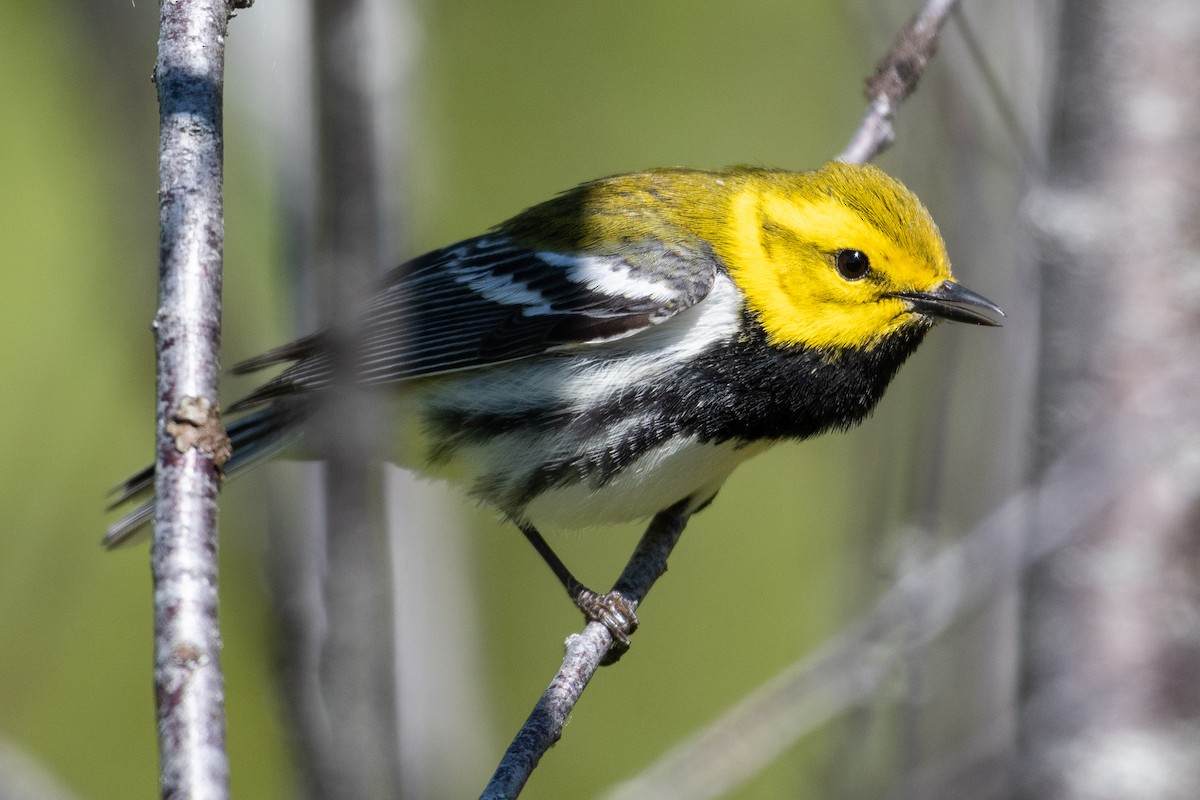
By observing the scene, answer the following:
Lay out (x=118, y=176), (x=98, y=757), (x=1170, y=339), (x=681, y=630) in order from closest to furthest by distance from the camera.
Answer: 1. (x=118, y=176)
2. (x=1170, y=339)
3. (x=98, y=757)
4. (x=681, y=630)

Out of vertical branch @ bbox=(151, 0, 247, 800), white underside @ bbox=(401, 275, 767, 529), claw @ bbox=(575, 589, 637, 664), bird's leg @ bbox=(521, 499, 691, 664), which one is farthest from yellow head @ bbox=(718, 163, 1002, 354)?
vertical branch @ bbox=(151, 0, 247, 800)

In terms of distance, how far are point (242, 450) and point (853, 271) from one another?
1807 millimetres

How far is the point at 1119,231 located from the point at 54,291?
3.97 metres

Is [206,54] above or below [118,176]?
below

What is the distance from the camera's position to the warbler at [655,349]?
2973 millimetres

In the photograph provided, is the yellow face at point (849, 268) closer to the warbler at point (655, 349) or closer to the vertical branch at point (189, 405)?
the warbler at point (655, 349)

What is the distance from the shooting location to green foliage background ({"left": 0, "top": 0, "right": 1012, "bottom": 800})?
257 centimetres

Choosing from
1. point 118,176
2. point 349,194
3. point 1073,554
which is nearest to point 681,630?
point 1073,554

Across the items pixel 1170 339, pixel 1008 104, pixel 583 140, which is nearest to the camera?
pixel 1170 339

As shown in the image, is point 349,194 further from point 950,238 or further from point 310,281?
point 950,238

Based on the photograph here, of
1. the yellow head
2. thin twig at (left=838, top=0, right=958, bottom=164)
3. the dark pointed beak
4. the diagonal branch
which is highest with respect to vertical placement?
thin twig at (left=838, top=0, right=958, bottom=164)

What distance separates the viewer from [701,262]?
10.3ft

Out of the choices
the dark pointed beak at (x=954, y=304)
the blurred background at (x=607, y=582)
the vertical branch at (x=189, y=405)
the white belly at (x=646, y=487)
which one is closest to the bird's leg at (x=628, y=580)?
the white belly at (x=646, y=487)

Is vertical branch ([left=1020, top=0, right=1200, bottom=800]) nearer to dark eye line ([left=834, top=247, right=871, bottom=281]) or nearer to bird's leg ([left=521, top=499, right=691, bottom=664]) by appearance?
dark eye line ([left=834, top=247, right=871, bottom=281])
